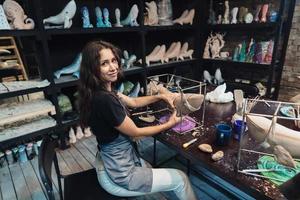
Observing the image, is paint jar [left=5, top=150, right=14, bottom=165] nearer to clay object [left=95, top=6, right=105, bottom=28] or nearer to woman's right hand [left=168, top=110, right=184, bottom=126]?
clay object [left=95, top=6, right=105, bottom=28]

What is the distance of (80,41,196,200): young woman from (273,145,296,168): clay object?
0.45 m

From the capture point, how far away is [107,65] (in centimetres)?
108

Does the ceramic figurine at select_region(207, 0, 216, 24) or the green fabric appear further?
the ceramic figurine at select_region(207, 0, 216, 24)

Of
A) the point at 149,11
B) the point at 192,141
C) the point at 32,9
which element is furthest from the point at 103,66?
the point at 149,11

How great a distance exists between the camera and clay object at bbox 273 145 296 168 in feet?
2.46

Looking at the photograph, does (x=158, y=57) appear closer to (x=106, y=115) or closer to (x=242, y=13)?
(x=242, y=13)

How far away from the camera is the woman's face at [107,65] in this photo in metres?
1.06

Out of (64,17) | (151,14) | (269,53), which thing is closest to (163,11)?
(151,14)

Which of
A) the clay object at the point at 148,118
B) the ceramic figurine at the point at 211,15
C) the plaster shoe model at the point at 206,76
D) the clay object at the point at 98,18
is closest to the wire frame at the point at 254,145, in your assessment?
the clay object at the point at 148,118

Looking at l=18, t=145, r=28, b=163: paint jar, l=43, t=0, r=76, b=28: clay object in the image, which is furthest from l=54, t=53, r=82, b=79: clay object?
l=18, t=145, r=28, b=163: paint jar

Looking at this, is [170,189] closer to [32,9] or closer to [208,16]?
[32,9]

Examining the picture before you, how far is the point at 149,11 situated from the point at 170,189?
7.18 feet

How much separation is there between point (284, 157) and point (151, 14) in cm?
232

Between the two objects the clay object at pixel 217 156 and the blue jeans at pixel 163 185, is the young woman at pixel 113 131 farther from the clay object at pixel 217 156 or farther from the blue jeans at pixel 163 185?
the clay object at pixel 217 156
